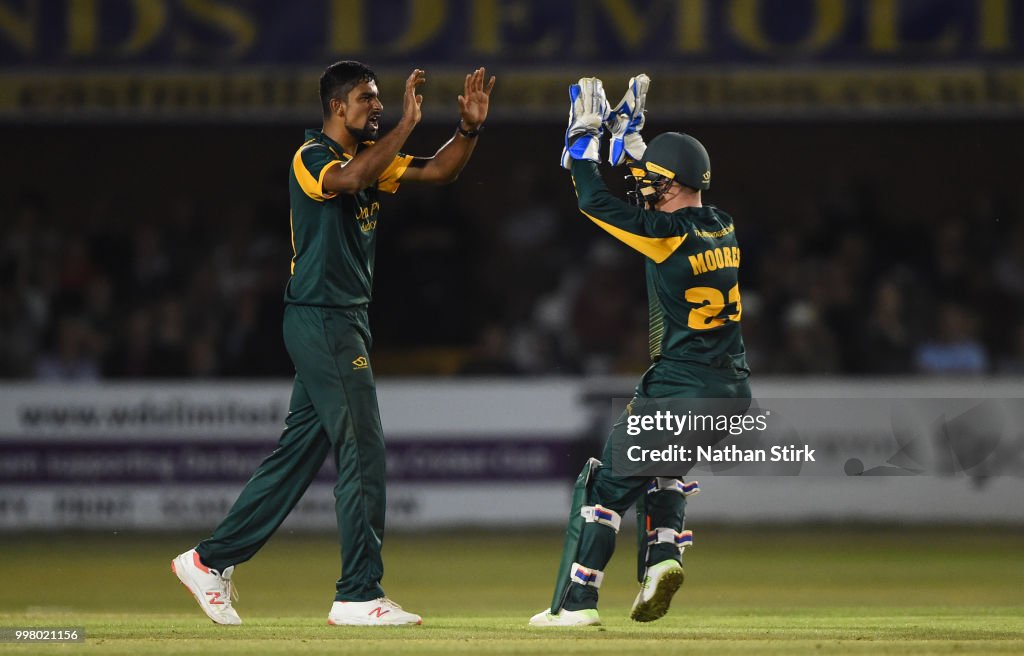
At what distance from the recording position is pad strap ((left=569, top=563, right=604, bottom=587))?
680 centimetres

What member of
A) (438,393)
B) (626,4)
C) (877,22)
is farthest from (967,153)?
(438,393)

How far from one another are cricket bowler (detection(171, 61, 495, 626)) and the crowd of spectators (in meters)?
7.39

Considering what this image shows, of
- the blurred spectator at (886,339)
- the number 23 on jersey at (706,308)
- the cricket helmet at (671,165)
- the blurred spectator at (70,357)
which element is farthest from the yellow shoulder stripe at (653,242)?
the blurred spectator at (70,357)

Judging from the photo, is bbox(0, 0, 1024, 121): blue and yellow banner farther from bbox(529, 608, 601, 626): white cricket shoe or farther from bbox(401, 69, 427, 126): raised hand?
bbox(529, 608, 601, 626): white cricket shoe

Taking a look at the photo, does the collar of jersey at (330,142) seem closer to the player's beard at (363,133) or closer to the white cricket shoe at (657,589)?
the player's beard at (363,133)

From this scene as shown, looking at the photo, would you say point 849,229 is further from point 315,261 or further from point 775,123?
point 315,261

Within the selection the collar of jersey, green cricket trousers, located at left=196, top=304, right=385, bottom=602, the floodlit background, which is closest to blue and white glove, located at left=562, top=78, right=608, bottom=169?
the collar of jersey

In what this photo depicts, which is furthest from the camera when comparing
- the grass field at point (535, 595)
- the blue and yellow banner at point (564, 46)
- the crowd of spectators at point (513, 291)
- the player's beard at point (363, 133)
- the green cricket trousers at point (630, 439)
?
the crowd of spectators at point (513, 291)

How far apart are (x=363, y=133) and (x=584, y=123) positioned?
1011mm

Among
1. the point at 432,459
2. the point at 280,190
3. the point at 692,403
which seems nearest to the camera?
the point at 692,403

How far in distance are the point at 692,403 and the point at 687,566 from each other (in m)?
4.63

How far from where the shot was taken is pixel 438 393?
45.2 feet

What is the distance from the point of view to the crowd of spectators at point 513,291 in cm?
1470

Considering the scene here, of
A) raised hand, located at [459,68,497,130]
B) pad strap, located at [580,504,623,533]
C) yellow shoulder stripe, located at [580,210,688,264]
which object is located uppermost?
raised hand, located at [459,68,497,130]
